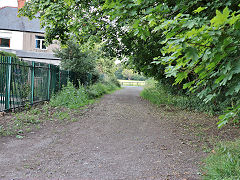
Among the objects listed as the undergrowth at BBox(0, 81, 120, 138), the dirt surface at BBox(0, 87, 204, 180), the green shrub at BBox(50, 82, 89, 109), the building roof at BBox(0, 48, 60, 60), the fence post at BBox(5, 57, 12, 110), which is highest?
the building roof at BBox(0, 48, 60, 60)

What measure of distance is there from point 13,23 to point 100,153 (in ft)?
84.6

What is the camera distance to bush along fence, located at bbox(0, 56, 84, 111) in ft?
23.8

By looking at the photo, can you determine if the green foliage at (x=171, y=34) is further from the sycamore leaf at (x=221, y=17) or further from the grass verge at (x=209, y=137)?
the grass verge at (x=209, y=137)

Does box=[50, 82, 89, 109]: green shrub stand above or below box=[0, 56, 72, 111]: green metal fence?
below

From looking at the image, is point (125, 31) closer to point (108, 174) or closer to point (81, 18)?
point (81, 18)

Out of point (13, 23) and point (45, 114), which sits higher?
point (13, 23)

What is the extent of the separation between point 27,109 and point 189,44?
25.2ft

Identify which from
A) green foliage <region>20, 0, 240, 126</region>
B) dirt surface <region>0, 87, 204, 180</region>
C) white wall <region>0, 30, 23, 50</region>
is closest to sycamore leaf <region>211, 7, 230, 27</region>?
green foliage <region>20, 0, 240, 126</region>

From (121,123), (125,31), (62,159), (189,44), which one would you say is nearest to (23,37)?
(125,31)

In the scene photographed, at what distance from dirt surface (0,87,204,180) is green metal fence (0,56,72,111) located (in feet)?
7.63

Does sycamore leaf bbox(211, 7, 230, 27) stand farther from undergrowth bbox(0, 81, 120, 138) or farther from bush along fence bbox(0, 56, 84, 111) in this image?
bush along fence bbox(0, 56, 84, 111)

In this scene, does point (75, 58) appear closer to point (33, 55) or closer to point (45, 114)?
point (45, 114)

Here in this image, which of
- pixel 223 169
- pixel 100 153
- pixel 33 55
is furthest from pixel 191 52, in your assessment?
pixel 33 55

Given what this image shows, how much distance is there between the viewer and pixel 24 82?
848 centimetres
